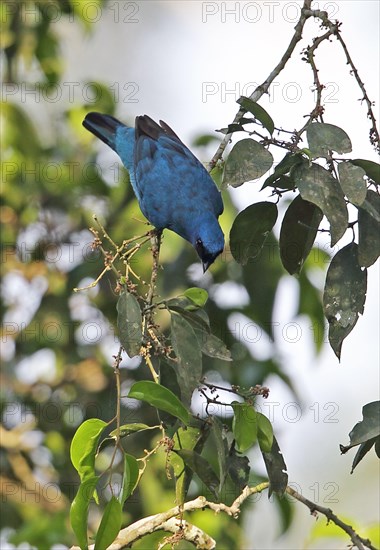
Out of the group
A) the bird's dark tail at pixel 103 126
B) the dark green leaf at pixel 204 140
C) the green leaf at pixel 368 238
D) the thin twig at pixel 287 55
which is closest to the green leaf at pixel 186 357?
the green leaf at pixel 368 238

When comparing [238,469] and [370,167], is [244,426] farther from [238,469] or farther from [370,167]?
[370,167]

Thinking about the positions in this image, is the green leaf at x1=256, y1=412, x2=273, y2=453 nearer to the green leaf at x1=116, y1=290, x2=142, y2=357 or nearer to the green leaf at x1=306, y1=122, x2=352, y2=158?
the green leaf at x1=116, y1=290, x2=142, y2=357

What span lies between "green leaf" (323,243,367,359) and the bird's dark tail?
272cm

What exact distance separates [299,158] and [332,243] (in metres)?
0.27

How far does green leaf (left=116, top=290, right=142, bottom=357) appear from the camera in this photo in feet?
8.23

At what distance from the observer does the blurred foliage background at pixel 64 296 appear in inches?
178

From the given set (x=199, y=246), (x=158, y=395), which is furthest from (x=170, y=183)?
(x=158, y=395)

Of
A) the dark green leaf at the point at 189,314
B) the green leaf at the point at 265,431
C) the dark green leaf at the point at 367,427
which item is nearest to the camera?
the dark green leaf at the point at 367,427

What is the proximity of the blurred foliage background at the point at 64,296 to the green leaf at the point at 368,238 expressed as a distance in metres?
1.92

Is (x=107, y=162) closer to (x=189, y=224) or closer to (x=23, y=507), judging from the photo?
(x=189, y=224)

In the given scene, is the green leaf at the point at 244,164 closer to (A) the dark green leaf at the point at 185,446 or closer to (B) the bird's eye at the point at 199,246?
(A) the dark green leaf at the point at 185,446

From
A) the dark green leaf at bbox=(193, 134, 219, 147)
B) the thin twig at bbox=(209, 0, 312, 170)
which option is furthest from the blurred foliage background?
the thin twig at bbox=(209, 0, 312, 170)

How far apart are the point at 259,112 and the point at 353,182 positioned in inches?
14.4

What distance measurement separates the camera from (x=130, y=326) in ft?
8.30
